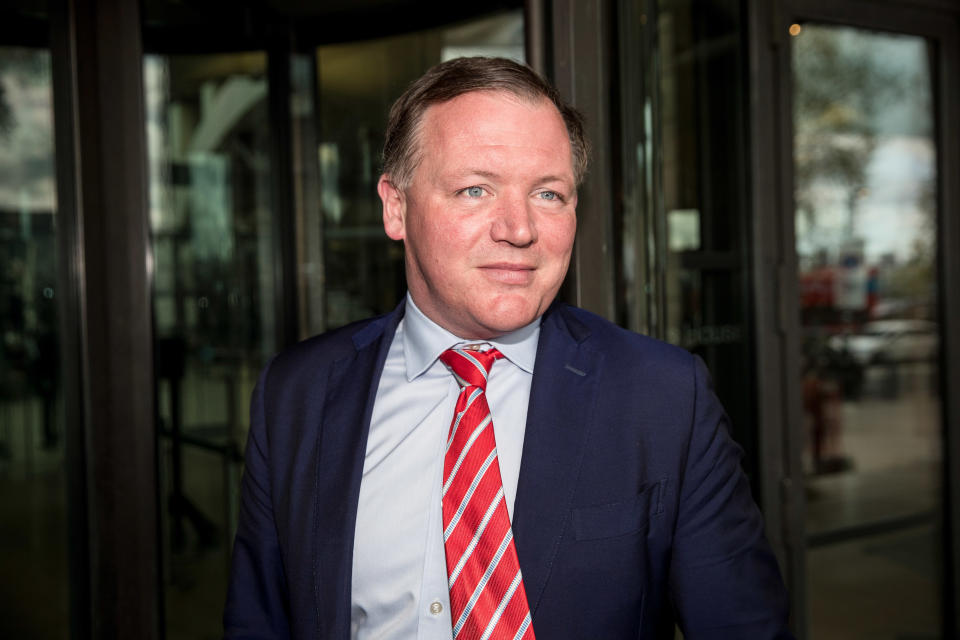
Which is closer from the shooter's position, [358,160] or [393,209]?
[393,209]

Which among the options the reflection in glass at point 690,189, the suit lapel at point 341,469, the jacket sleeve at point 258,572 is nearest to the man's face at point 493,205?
the suit lapel at point 341,469

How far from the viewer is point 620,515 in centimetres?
114

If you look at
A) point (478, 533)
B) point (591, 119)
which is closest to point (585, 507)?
point (478, 533)

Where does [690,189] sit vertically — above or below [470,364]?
above

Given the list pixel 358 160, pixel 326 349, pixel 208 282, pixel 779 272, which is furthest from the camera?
pixel 358 160

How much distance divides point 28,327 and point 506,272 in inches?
69.9

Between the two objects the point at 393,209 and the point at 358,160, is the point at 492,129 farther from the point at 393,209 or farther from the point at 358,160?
the point at 358,160

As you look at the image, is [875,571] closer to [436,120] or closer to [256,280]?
[256,280]

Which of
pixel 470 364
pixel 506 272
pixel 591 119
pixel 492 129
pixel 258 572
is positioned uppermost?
pixel 591 119

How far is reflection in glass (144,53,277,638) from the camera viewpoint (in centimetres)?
270

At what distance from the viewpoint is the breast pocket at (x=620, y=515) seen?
44.1 inches

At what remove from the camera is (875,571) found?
12.0 ft

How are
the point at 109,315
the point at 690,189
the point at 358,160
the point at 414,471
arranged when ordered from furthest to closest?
the point at 358,160
the point at 690,189
the point at 109,315
the point at 414,471

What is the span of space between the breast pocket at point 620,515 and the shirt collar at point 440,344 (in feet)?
0.85
